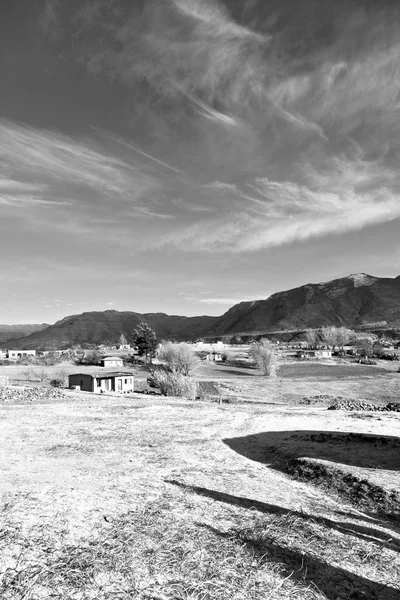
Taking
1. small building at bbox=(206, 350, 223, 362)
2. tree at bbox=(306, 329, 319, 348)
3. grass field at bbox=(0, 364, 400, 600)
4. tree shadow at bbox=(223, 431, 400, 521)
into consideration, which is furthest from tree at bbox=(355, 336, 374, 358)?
tree shadow at bbox=(223, 431, 400, 521)

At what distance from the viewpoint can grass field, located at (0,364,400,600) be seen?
514 centimetres

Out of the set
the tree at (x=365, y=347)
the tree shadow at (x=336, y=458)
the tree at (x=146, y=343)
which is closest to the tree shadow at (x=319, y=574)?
the tree shadow at (x=336, y=458)

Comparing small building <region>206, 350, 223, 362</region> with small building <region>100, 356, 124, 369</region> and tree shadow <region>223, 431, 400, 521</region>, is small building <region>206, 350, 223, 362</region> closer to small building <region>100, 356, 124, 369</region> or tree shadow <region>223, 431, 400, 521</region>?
small building <region>100, 356, 124, 369</region>

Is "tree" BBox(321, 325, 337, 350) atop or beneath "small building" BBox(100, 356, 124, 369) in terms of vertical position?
→ atop

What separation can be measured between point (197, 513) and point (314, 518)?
2311 millimetres

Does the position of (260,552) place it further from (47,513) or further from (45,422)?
(45,422)

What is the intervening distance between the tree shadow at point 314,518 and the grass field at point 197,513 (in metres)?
0.04

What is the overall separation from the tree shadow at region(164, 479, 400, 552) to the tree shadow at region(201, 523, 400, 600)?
151 centimetres

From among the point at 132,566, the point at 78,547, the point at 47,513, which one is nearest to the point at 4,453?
the point at 47,513

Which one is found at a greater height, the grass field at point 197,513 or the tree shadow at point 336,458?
the grass field at point 197,513

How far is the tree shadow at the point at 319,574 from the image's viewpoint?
16.7ft

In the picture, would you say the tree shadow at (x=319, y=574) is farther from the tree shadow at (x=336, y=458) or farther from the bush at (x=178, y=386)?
the bush at (x=178, y=386)

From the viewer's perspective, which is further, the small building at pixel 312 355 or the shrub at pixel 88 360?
the small building at pixel 312 355

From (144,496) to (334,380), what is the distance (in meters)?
60.0
